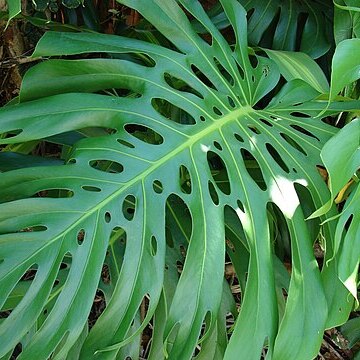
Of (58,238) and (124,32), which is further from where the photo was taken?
(124,32)

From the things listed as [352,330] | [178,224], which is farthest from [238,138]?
[352,330]

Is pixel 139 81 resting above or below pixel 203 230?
above

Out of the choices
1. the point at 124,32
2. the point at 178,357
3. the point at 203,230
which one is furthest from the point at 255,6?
the point at 178,357

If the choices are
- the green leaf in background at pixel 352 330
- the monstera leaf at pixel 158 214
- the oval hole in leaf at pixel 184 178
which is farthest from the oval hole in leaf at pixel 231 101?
the green leaf in background at pixel 352 330

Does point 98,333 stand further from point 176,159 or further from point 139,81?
point 139,81

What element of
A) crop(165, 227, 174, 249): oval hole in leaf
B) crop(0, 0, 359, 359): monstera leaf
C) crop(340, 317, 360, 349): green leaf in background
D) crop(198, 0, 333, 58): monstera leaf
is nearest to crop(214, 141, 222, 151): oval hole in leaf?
crop(0, 0, 359, 359): monstera leaf

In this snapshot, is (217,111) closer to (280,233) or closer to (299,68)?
(299,68)
